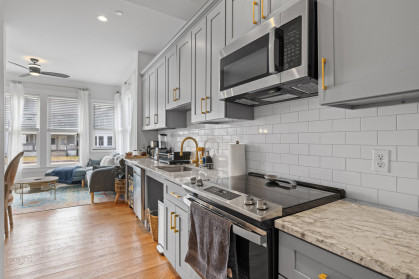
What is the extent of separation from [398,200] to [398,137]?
31 centimetres

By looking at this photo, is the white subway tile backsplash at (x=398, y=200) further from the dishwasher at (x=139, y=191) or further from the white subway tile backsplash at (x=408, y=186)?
the dishwasher at (x=139, y=191)

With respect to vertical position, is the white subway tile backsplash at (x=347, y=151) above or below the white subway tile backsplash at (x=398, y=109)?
below

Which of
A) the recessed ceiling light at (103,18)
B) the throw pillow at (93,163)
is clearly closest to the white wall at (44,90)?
the throw pillow at (93,163)

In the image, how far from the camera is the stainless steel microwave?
1.07 metres

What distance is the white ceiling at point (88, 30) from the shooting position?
2711mm

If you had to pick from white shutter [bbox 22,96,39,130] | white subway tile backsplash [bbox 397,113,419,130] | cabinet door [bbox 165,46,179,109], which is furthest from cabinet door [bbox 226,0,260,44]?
white shutter [bbox 22,96,39,130]

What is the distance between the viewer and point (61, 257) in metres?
2.21

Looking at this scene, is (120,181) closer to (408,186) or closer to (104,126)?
(104,126)

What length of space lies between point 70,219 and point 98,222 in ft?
1.69

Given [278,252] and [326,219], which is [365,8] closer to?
[326,219]

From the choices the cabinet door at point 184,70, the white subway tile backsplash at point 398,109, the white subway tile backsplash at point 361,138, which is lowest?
the white subway tile backsplash at point 361,138

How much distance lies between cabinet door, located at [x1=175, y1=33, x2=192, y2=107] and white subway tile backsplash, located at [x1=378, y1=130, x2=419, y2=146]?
1.76 metres

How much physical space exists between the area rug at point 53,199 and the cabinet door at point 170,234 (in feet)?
9.18

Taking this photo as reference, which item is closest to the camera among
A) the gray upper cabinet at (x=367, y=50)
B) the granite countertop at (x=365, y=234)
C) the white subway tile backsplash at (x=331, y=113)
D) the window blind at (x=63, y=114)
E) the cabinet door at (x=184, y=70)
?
the granite countertop at (x=365, y=234)
